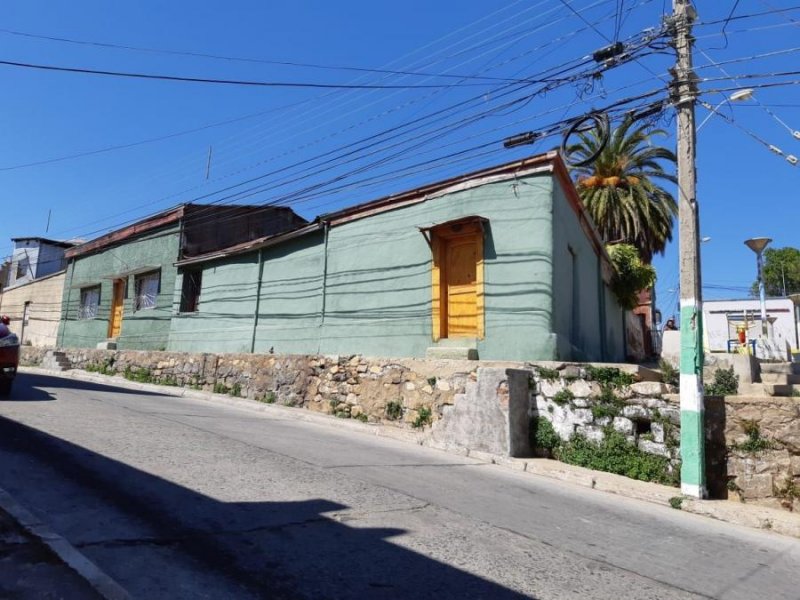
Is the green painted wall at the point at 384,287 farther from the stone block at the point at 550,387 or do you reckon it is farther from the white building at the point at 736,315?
the white building at the point at 736,315

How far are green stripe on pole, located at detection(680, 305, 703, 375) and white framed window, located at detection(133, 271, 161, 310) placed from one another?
695 inches

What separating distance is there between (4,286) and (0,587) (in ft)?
135

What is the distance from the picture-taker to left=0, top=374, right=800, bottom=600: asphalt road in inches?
147

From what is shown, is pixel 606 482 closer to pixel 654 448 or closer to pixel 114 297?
pixel 654 448

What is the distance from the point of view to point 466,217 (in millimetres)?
11250

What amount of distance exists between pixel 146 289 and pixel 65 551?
19.3m

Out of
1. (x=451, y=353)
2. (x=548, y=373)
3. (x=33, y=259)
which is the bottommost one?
(x=548, y=373)

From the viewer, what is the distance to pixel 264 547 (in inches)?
161

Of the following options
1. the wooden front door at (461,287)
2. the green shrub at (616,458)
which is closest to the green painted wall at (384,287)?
the wooden front door at (461,287)

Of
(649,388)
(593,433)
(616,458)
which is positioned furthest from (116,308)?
(649,388)

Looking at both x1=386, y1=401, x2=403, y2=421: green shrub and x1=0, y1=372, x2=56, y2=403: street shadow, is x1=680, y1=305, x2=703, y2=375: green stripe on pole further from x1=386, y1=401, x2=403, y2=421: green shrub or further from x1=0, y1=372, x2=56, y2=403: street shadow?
x1=0, y1=372, x2=56, y2=403: street shadow

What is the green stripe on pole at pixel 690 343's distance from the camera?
7605mm

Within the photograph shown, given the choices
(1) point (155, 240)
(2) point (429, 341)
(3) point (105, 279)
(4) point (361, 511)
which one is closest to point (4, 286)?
(3) point (105, 279)

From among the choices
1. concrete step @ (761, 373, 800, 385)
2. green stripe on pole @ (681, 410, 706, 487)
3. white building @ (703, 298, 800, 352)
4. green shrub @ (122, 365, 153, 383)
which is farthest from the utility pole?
white building @ (703, 298, 800, 352)
